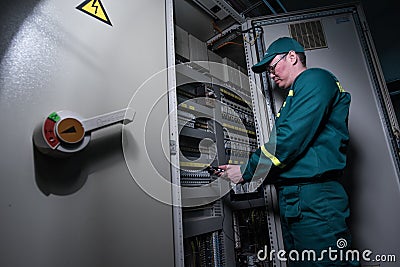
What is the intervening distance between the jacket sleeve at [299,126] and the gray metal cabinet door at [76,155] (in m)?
0.48

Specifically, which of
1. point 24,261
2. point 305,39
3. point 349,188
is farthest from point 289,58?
point 24,261

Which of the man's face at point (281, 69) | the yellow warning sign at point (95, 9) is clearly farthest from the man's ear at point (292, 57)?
the yellow warning sign at point (95, 9)

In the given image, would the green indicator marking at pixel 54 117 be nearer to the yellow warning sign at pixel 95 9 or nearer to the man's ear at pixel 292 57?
the yellow warning sign at pixel 95 9

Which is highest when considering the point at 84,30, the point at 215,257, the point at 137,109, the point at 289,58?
the point at 289,58

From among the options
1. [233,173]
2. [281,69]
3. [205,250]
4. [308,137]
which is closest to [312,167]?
[308,137]

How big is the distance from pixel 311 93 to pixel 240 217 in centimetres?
122

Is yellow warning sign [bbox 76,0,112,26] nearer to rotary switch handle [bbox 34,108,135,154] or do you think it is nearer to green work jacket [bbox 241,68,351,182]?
rotary switch handle [bbox 34,108,135,154]

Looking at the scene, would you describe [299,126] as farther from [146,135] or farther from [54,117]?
[54,117]

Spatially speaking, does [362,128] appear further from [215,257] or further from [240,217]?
[215,257]

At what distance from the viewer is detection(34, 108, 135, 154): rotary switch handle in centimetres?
67

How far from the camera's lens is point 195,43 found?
1896 mm

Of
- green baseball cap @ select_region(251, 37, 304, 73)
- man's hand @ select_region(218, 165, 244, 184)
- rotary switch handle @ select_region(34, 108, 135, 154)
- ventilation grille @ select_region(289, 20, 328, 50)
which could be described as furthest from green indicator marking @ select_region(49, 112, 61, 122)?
ventilation grille @ select_region(289, 20, 328, 50)

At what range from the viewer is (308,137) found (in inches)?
43.4

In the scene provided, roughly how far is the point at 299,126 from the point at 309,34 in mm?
1029
